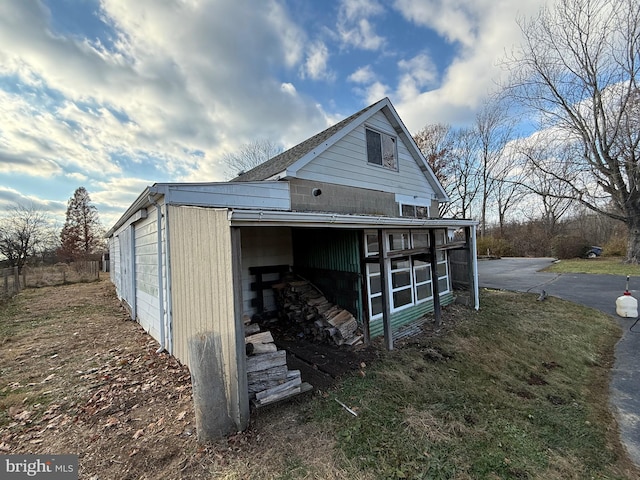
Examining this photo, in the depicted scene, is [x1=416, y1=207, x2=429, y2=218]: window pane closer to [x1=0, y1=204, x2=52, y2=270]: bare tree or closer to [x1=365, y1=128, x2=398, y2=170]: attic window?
[x1=365, y1=128, x2=398, y2=170]: attic window

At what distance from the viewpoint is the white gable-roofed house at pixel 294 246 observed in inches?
118

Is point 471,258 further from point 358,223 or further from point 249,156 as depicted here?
point 249,156

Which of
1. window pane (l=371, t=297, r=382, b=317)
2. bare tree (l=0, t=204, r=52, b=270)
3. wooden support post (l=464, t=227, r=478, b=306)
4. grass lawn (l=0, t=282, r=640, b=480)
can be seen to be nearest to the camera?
grass lawn (l=0, t=282, r=640, b=480)

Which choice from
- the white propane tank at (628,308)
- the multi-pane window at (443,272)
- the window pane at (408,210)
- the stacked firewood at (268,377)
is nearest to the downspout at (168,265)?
the stacked firewood at (268,377)

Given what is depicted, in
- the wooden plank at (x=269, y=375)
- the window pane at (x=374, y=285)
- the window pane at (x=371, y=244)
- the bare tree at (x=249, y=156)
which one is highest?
the bare tree at (x=249, y=156)

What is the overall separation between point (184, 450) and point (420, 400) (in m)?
2.85

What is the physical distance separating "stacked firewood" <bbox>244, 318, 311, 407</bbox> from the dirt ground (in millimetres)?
205

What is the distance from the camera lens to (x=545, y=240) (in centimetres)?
2522

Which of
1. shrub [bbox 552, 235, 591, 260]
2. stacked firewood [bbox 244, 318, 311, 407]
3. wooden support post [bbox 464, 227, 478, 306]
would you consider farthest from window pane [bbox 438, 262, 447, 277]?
shrub [bbox 552, 235, 591, 260]

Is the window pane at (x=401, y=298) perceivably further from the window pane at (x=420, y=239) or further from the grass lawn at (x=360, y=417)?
the window pane at (x=420, y=239)

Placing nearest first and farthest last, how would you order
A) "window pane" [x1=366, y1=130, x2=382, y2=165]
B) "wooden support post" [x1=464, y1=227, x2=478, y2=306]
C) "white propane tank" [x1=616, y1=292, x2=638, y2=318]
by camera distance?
1. "white propane tank" [x1=616, y1=292, x2=638, y2=318]
2. "wooden support post" [x1=464, y1=227, x2=478, y2=306]
3. "window pane" [x1=366, y1=130, x2=382, y2=165]

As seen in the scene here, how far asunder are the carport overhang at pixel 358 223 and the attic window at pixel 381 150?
122 inches

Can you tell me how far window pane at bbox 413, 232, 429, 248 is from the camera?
7.46 meters

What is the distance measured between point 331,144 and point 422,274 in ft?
14.4
